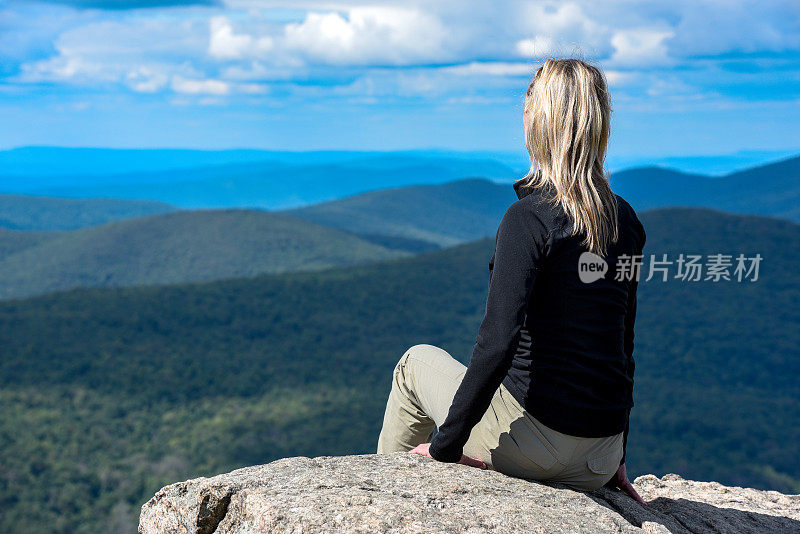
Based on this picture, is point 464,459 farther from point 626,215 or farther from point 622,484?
point 626,215

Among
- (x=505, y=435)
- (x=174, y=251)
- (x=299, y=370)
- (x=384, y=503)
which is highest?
(x=505, y=435)

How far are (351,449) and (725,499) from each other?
36.9m

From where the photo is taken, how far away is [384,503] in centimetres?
408

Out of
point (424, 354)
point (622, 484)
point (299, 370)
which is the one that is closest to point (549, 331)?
point (424, 354)

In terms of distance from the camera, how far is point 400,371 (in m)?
Result: 5.11

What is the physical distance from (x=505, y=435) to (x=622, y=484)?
4.11 feet

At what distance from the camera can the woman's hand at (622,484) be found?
4.94 metres

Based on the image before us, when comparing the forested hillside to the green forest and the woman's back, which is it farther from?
the woman's back

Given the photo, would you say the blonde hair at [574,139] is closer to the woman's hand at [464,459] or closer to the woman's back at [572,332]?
the woman's back at [572,332]

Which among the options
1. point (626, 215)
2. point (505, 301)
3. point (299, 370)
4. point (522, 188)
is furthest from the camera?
point (299, 370)

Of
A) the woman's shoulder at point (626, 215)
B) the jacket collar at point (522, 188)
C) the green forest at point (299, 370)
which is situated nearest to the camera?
the jacket collar at point (522, 188)

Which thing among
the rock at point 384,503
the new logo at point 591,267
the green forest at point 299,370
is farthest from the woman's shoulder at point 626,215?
the green forest at point 299,370

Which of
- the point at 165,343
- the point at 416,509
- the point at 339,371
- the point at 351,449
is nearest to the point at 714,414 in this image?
the point at 351,449

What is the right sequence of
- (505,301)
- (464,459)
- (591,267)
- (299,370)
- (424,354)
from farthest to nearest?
(299,370) → (424,354) → (464,459) → (591,267) → (505,301)
